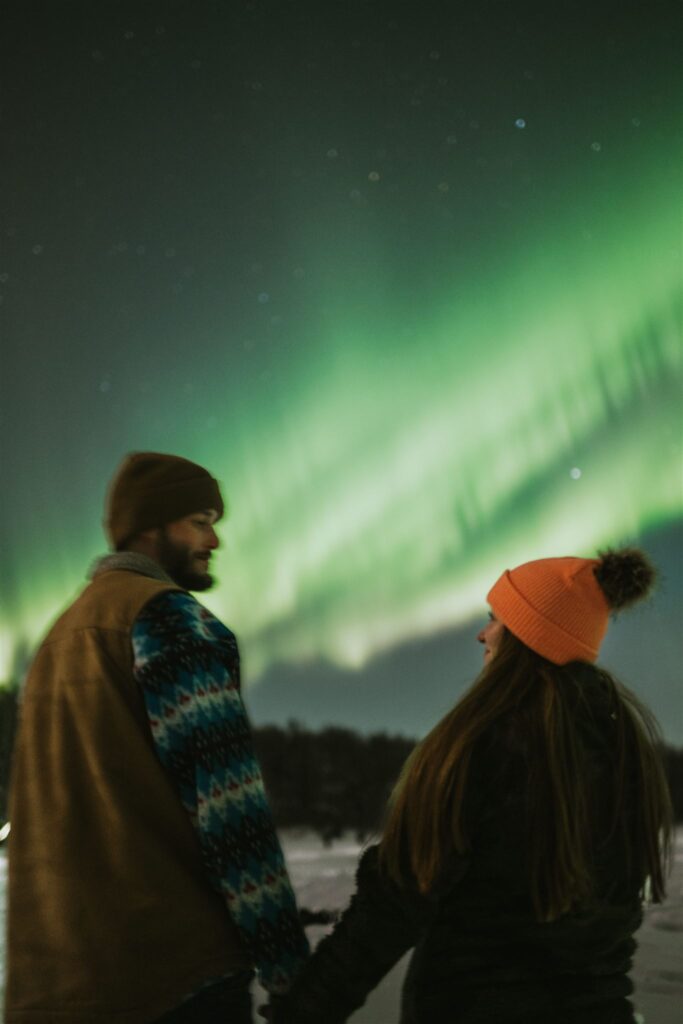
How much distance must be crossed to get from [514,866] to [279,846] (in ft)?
1.15

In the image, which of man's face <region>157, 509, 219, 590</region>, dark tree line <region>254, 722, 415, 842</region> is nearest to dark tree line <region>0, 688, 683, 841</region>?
dark tree line <region>254, 722, 415, 842</region>

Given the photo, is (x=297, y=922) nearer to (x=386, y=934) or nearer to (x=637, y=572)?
(x=386, y=934)

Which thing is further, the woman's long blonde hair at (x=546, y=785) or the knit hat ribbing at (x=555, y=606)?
the knit hat ribbing at (x=555, y=606)

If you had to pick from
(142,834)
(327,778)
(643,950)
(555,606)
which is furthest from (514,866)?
(327,778)

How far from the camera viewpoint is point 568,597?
4.28ft

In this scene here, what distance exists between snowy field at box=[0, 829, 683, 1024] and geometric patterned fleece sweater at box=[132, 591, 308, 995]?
1.10ft

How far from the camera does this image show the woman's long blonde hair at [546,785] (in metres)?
1.15

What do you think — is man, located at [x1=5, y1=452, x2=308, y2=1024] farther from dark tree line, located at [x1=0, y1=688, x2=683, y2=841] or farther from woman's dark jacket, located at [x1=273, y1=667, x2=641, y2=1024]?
dark tree line, located at [x1=0, y1=688, x2=683, y2=841]

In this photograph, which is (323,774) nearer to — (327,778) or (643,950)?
(327,778)

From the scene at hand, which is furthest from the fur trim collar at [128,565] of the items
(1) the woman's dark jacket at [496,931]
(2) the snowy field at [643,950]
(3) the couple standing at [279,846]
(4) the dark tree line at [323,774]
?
(4) the dark tree line at [323,774]

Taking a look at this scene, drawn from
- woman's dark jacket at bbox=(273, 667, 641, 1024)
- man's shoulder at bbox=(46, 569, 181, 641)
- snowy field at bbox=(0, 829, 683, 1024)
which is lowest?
snowy field at bbox=(0, 829, 683, 1024)

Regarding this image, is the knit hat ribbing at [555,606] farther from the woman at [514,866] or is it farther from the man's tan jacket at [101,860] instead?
the man's tan jacket at [101,860]

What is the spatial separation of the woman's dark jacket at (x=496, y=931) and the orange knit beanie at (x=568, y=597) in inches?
4.8

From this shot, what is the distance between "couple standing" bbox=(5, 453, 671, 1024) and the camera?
1.17 meters
